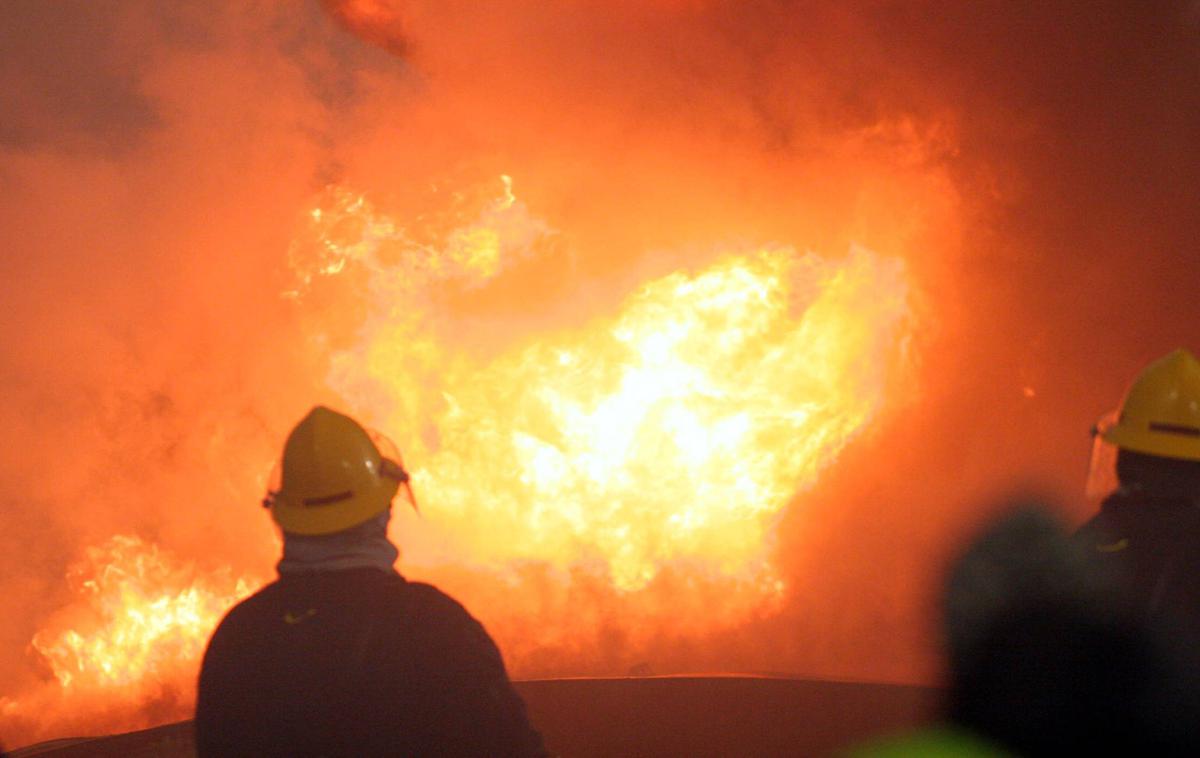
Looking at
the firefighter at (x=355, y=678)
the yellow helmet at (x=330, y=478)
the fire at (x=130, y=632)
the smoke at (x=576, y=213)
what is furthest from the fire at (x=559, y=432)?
the firefighter at (x=355, y=678)

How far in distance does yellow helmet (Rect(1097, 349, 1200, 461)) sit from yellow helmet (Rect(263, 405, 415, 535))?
2.33 m

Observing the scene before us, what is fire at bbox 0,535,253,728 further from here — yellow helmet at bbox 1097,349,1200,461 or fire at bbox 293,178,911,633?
yellow helmet at bbox 1097,349,1200,461

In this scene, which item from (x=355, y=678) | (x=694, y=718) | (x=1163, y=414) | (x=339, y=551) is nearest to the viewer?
(x=355, y=678)

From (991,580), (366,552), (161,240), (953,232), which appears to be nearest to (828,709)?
(991,580)

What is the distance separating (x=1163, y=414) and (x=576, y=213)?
4.81 metres

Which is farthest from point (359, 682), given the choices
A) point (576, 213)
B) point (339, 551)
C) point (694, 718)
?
point (576, 213)

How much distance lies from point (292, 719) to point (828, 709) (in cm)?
349

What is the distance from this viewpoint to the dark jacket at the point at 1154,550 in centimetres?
284

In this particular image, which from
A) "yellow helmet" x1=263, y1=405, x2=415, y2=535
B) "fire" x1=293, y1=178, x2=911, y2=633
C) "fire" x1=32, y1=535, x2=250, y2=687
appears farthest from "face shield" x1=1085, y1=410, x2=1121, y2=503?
"fire" x1=32, y1=535, x2=250, y2=687

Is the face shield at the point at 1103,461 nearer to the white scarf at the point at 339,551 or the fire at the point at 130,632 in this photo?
the white scarf at the point at 339,551

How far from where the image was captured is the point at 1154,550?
297cm

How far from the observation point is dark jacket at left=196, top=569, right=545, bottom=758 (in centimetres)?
253

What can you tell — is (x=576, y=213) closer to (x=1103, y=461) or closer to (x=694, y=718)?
(x=694, y=718)

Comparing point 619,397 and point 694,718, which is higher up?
point 619,397
